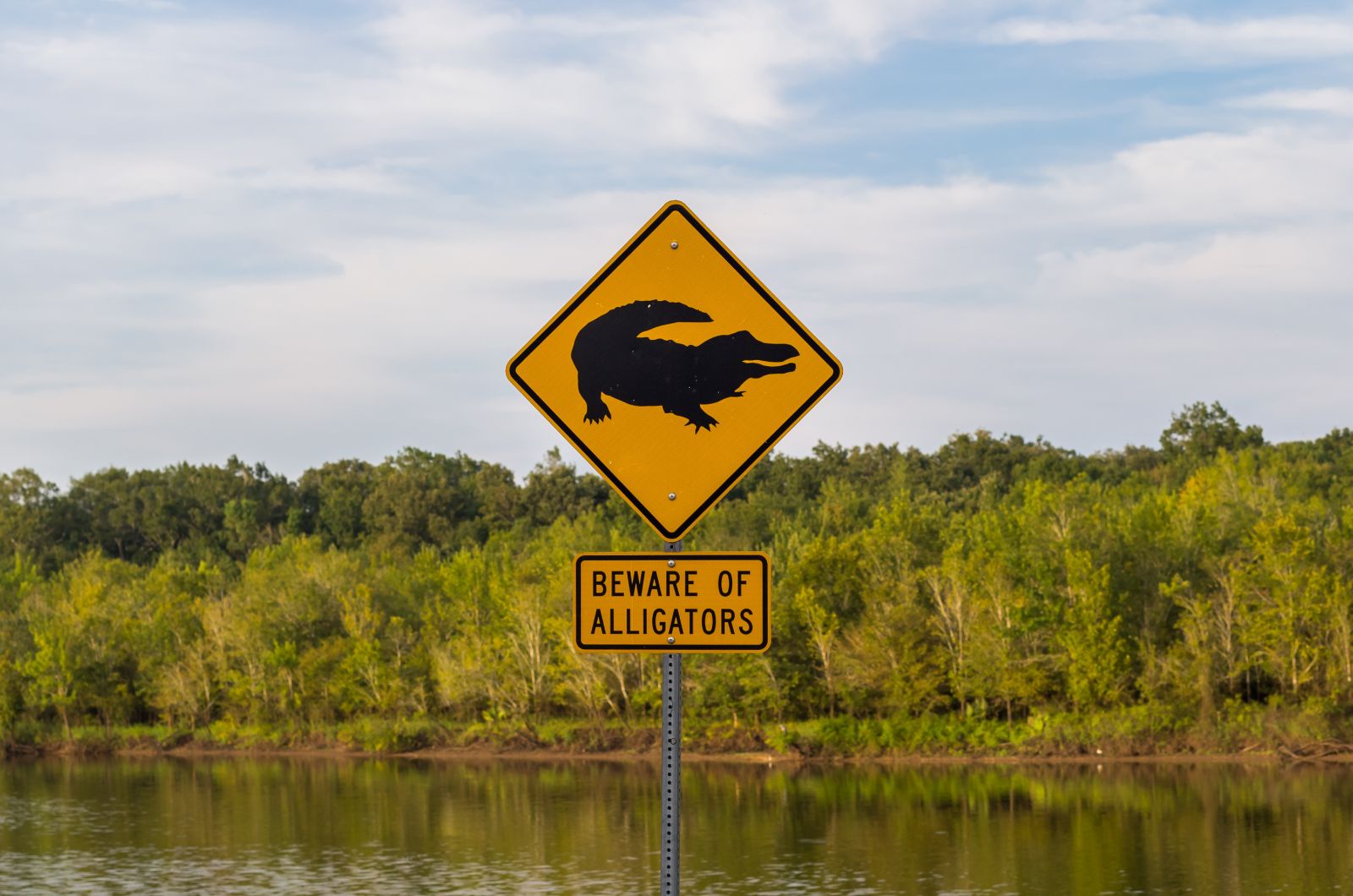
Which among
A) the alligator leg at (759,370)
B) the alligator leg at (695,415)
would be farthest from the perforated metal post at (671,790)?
→ the alligator leg at (759,370)

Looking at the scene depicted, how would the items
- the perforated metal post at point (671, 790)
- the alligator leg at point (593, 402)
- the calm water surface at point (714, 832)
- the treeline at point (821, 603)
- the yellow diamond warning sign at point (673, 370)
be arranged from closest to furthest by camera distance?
the perforated metal post at point (671, 790)
the yellow diamond warning sign at point (673, 370)
the alligator leg at point (593, 402)
the calm water surface at point (714, 832)
the treeline at point (821, 603)

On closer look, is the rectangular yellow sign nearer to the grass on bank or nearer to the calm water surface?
the calm water surface

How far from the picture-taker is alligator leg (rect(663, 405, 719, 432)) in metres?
6.51

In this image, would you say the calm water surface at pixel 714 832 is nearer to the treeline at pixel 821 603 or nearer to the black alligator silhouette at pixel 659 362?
the treeline at pixel 821 603

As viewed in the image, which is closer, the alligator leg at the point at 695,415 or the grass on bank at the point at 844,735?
the alligator leg at the point at 695,415

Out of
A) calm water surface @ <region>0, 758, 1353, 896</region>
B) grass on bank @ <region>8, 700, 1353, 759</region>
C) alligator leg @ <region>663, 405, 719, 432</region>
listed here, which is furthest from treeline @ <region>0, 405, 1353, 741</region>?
alligator leg @ <region>663, 405, 719, 432</region>

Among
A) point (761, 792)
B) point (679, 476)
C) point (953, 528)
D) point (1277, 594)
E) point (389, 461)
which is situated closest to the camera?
point (679, 476)

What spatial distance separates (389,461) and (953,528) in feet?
281

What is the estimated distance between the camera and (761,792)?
235ft

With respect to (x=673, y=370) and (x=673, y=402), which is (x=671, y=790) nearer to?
(x=673, y=402)

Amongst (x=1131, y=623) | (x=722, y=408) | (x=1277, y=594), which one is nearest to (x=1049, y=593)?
(x=1131, y=623)

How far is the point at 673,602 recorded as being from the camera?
6352 millimetres

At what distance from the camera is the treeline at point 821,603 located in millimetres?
78125

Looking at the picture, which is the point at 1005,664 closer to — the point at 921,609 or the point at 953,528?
the point at 921,609
